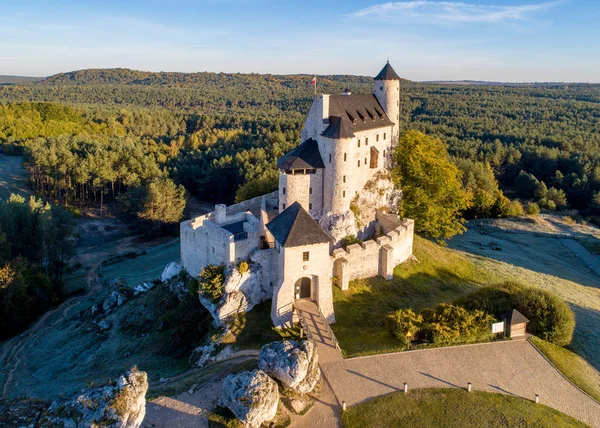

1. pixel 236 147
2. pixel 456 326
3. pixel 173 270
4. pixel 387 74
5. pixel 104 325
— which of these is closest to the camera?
pixel 456 326

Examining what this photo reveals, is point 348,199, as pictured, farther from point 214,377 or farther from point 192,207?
point 192,207

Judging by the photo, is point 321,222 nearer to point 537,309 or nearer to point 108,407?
point 537,309

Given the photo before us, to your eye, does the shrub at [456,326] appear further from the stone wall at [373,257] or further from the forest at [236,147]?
the forest at [236,147]

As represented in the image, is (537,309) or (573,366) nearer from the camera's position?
(573,366)

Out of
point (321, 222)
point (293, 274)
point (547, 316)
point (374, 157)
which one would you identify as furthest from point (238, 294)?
point (547, 316)

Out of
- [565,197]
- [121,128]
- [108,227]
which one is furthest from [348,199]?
[121,128]
